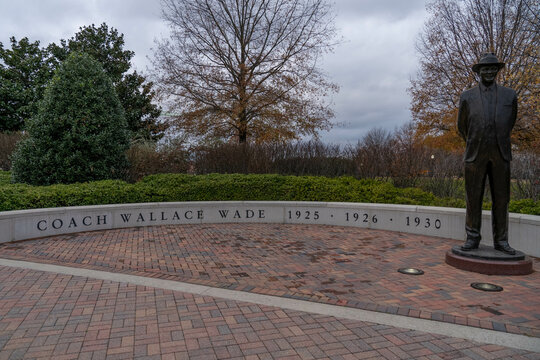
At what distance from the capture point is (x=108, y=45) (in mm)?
30375

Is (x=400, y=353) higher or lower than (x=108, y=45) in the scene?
lower

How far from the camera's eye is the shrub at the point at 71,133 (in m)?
10.9

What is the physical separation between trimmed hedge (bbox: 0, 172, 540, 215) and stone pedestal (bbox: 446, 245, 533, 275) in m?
3.69

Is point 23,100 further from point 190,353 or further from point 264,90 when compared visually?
point 190,353

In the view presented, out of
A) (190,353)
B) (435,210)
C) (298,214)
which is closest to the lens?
(190,353)

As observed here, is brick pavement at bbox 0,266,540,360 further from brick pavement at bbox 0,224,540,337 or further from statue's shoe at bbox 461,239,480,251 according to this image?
statue's shoe at bbox 461,239,480,251

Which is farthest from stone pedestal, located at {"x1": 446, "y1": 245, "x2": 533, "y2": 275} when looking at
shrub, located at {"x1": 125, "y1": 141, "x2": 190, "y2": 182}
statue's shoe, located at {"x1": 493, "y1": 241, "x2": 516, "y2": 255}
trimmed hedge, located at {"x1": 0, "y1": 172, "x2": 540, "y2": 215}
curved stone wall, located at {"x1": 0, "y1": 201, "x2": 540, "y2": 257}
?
shrub, located at {"x1": 125, "y1": 141, "x2": 190, "y2": 182}

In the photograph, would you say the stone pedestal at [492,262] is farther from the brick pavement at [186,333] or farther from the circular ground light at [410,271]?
the brick pavement at [186,333]

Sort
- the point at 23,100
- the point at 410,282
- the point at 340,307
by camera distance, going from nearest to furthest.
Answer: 1. the point at 340,307
2. the point at 410,282
3. the point at 23,100

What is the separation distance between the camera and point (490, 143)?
18.9ft

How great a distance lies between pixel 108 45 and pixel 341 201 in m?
27.9

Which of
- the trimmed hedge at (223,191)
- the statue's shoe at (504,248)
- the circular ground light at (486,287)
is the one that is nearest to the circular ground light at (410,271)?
the circular ground light at (486,287)

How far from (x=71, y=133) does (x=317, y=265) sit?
29.0 feet

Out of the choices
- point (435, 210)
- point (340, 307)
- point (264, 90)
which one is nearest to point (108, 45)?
point (264, 90)
